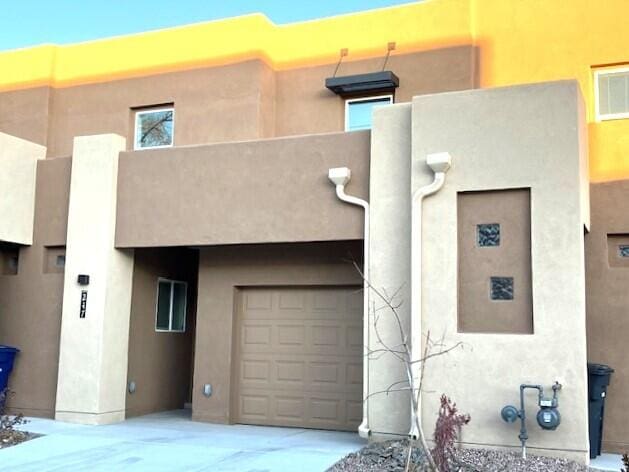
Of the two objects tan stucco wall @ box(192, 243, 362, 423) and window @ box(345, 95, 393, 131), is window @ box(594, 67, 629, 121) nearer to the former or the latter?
window @ box(345, 95, 393, 131)

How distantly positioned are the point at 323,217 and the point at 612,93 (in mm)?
4778

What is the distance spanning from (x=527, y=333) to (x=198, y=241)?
16.4 feet

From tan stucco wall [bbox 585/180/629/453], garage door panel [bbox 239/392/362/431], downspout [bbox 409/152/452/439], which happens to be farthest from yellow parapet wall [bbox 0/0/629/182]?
garage door panel [bbox 239/392/362/431]

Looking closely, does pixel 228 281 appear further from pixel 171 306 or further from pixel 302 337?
A: pixel 171 306

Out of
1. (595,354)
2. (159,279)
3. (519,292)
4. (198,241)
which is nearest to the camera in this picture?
(519,292)

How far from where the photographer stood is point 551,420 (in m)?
8.49

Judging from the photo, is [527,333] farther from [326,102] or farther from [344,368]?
[326,102]

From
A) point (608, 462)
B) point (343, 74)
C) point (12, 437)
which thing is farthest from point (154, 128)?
point (608, 462)

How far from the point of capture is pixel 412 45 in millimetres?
12664

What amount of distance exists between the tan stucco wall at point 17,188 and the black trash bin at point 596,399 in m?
9.03

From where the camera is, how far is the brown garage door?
11.3 m

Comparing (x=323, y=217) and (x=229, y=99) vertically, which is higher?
(x=229, y=99)

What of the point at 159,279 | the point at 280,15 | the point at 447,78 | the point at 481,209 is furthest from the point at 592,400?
the point at 280,15

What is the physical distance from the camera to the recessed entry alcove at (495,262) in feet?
30.1
